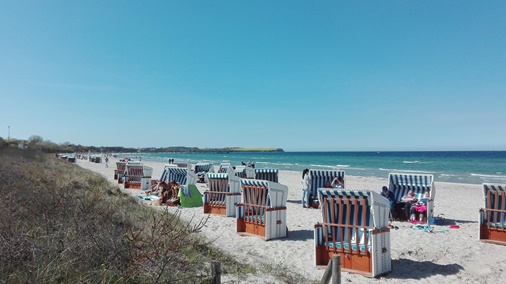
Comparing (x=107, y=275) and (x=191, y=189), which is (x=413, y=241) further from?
(x=191, y=189)

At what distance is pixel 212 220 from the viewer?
10602 millimetres

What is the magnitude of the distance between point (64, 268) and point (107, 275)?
16.6 inches

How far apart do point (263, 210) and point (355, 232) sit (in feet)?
9.06

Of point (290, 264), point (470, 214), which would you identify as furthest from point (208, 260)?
point (470, 214)

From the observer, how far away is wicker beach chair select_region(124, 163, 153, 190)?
727 inches

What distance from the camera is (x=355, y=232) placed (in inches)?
242

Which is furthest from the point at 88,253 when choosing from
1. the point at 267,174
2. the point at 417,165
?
the point at 417,165

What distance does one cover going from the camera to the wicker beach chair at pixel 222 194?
11.3 meters

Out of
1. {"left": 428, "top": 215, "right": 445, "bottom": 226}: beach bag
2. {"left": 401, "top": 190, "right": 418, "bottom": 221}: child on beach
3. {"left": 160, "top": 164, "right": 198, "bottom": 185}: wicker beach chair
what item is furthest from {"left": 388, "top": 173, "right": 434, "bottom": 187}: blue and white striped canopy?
{"left": 160, "top": 164, "right": 198, "bottom": 185}: wicker beach chair

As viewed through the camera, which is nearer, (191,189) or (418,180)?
(418,180)

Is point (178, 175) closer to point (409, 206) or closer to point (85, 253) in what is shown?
point (409, 206)

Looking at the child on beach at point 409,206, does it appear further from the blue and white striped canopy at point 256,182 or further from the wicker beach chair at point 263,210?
the blue and white striped canopy at point 256,182

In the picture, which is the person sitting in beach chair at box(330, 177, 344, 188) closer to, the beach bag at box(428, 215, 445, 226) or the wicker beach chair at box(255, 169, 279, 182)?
the wicker beach chair at box(255, 169, 279, 182)

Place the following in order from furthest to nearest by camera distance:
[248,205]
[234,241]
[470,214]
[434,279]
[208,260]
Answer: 1. [470,214]
2. [248,205]
3. [234,241]
4. [434,279]
5. [208,260]
